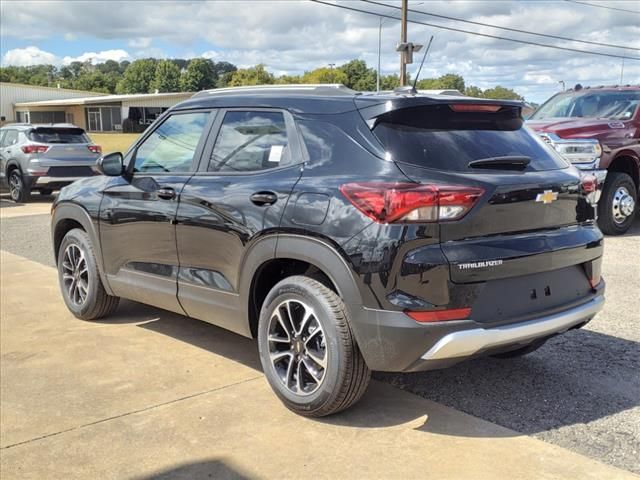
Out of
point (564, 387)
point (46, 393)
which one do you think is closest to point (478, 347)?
point (564, 387)

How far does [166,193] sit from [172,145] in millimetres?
459

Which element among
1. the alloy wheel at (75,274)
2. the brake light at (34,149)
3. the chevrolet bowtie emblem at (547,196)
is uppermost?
the brake light at (34,149)

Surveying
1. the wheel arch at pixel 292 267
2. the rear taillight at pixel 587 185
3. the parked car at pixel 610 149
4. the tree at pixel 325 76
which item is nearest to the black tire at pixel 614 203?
the parked car at pixel 610 149

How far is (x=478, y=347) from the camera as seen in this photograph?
3.21 m

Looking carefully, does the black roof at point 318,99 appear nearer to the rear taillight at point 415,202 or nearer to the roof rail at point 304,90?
the roof rail at point 304,90

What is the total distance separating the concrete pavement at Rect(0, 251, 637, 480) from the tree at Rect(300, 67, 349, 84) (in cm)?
8584

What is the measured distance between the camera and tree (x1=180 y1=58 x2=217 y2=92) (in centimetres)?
12438

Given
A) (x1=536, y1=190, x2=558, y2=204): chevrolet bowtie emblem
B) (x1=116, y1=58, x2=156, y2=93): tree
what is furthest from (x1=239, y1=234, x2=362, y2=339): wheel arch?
(x1=116, y1=58, x2=156, y2=93): tree

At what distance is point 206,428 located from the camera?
3.63m

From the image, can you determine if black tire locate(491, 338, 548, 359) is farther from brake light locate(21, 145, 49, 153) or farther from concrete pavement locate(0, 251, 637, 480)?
brake light locate(21, 145, 49, 153)

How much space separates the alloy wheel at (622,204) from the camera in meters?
9.21

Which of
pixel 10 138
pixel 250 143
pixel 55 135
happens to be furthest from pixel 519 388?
pixel 10 138

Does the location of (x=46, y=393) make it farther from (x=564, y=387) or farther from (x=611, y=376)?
(x=611, y=376)

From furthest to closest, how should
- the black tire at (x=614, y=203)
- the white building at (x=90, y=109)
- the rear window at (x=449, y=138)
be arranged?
the white building at (x=90, y=109) < the black tire at (x=614, y=203) < the rear window at (x=449, y=138)
